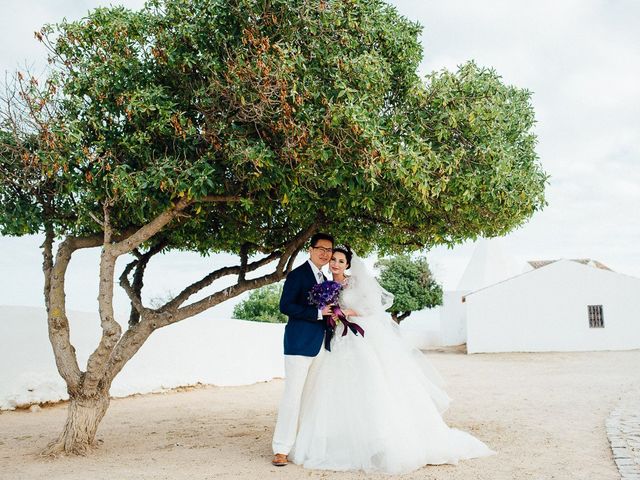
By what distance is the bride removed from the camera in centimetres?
611

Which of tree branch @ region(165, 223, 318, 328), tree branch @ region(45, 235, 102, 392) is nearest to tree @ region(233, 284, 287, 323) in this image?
tree branch @ region(165, 223, 318, 328)

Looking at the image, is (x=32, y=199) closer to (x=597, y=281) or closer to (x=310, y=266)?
(x=310, y=266)

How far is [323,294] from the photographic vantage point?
655 cm

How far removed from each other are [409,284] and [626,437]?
32.4 meters

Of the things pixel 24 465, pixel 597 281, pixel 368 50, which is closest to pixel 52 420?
pixel 24 465

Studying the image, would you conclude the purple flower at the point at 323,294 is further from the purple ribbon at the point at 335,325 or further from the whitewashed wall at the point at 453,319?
the whitewashed wall at the point at 453,319

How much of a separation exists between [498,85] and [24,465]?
7.58 metres

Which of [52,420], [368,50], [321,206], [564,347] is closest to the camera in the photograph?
[368,50]

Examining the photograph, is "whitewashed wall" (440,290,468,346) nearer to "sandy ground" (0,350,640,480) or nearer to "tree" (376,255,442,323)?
"tree" (376,255,442,323)

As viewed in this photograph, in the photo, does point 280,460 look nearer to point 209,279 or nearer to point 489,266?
point 209,279

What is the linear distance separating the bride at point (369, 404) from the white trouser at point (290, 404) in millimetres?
140

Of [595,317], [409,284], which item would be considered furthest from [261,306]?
[595,317]

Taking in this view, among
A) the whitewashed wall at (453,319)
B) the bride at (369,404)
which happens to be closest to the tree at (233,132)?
the bride at (369,404)

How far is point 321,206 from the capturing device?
24.9 feet
